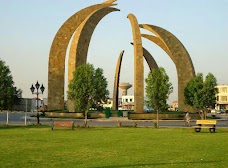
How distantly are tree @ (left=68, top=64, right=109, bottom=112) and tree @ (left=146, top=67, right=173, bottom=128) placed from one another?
13.3 feet

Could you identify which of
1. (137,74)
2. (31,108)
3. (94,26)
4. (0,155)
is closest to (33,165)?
(0,155)

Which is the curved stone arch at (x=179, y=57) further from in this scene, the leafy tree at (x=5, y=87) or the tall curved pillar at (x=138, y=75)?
the leafy tree at (x=5, y=87)

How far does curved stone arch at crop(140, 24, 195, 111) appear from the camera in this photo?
50.0 metres

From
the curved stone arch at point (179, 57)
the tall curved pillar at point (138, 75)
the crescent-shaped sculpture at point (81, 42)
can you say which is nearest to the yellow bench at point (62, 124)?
the tall curved pillar at point (138, 75)

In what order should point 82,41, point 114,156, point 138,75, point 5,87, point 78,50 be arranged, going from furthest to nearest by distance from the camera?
1. point 82,41
2. point 78,50
3. point 138,75
4. point 5,87
5. point 114,156

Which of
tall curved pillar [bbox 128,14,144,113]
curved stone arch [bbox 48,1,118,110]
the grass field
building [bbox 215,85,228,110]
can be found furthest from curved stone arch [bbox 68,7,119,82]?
building [bbox 215,85,228,110]

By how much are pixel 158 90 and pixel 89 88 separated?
6331mm

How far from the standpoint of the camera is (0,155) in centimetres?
1193

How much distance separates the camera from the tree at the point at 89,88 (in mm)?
33000

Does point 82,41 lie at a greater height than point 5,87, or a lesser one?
greater

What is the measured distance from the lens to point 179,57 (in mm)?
50281

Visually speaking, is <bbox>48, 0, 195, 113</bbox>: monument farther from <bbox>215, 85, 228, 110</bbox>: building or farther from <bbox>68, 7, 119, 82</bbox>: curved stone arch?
<bbox>215, 85, 228, 110</bbox>: building

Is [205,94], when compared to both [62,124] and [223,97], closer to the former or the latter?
[62,124]

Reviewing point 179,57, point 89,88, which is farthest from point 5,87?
point 179,57
